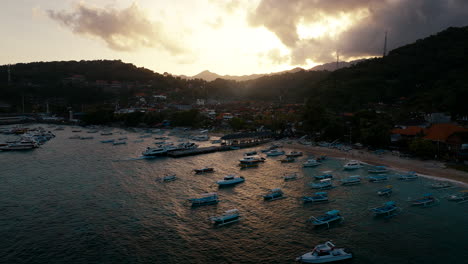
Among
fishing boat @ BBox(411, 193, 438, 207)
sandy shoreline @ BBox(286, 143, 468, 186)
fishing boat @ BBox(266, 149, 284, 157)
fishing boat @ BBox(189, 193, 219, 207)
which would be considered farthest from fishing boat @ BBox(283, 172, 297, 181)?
sandy shoreline @ BBox(286, 143, 468, 186)

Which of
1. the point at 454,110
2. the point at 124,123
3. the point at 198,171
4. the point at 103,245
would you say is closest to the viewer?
the point at 103,245

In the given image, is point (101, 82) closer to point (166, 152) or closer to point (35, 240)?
point (166, 152)

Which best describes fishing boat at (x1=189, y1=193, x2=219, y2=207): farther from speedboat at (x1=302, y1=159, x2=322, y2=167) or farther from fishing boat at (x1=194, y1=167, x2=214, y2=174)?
speedboat at (x1=302, y1=159, x2=322, y2=167)

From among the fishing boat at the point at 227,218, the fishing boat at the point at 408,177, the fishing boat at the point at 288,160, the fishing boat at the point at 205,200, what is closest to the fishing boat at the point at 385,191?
the fishing boat at the point at 408,177

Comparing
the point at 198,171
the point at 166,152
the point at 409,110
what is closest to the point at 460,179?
the point at 198,171

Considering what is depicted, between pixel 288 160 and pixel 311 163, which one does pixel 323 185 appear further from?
pixel 288 160
